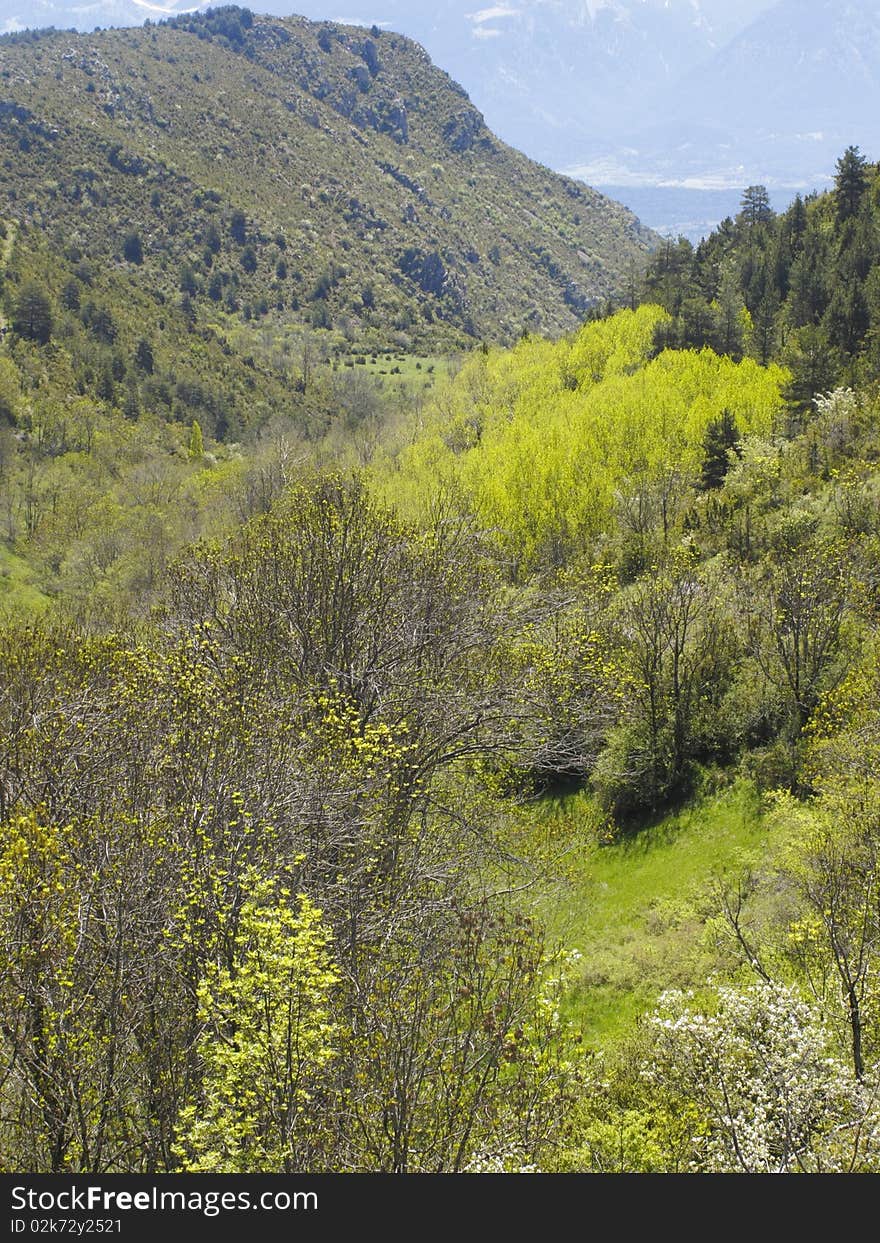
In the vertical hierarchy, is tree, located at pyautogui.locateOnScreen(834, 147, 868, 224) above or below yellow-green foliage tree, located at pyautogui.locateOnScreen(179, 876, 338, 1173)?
above

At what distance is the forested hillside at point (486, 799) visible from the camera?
8.45 meters

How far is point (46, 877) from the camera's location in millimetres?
9414

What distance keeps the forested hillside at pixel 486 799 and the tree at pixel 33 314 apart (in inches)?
2597

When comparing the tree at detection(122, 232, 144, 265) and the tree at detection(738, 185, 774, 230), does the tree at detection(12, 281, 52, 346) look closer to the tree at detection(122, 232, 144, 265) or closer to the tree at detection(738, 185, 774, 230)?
the tree at detection(122, 232, 144, 265)

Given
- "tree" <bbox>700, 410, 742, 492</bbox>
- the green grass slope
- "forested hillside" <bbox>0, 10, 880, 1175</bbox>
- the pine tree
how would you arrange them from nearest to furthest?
"forested hillside" <bbox>0, 10, 880, 1175</bbox> → the green grass slope → "tree" <bbox>700, 410, 742, 492</bbox> → the pine tree

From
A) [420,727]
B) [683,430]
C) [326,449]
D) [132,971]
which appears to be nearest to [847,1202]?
[132,971]

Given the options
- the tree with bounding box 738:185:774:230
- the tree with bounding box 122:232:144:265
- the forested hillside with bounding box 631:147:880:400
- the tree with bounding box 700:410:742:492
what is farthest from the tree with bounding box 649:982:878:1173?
the tree with bounding box 122:232:144:265

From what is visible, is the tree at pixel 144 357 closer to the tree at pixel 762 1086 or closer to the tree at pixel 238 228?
the tree at pixel 238 228

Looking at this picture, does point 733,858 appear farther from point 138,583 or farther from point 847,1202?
point 138,583

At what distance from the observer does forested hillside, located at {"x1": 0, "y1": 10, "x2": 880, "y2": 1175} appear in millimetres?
8453

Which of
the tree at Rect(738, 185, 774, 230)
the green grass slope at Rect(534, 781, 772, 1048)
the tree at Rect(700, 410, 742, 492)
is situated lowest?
the green grass slope at Rect(534, 781, 772, 1048)

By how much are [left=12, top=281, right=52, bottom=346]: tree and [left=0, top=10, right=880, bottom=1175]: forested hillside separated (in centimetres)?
6596

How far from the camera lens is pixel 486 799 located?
2130cm

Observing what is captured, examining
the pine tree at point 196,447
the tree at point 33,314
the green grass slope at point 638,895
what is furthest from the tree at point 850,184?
the tree at point 33,314
